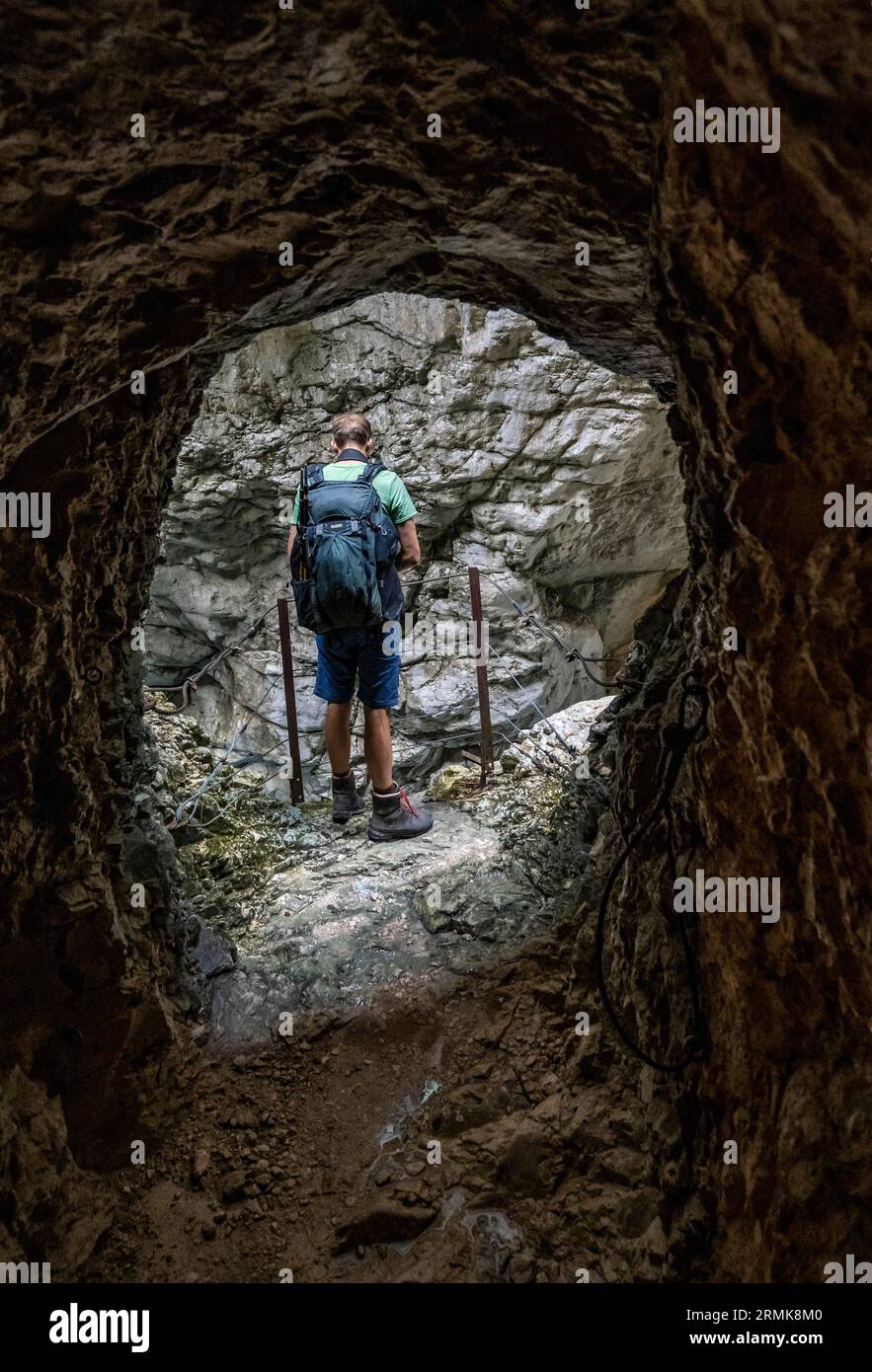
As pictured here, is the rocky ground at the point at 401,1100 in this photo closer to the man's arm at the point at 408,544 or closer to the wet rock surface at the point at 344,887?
the wet rock surface at the point at 344,887

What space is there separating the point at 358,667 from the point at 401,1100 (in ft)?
7.68

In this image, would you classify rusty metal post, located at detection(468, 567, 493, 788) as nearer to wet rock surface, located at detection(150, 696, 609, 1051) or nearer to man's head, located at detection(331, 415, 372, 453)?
wet rock surface, located at detection(150, 696, 609, 1051)

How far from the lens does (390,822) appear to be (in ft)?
15.3

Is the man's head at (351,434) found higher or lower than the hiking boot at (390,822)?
higher

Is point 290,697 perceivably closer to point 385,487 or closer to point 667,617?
point 385,487

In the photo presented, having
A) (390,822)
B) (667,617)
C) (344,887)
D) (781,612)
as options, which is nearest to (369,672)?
(390,822)

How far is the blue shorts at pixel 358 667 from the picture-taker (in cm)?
431

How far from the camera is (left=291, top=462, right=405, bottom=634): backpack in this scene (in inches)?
154

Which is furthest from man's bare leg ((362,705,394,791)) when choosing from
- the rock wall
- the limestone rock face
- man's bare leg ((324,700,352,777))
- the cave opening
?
the limestone rock face

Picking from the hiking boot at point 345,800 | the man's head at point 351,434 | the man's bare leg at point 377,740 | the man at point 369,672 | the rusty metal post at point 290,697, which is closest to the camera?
the man at point 369,672

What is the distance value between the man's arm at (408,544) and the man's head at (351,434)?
51cm

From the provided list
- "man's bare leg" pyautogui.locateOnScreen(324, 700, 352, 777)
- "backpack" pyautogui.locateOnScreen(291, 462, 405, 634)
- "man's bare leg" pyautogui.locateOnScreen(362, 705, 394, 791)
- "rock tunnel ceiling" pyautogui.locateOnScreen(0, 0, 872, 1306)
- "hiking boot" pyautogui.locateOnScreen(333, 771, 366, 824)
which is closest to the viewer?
"rock tunnel ceiling" pyautogui.locateOnScreen(0, 0, 872, 1306)

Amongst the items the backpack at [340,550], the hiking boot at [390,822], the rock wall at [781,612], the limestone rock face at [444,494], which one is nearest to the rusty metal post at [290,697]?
the hiking boot at [390,822]

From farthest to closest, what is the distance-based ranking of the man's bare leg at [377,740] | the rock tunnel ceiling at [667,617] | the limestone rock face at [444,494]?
the limestone rock face at [444,494]
the man's bare leg at [377,740]
the rock tunnel ceiling at [667,617]
